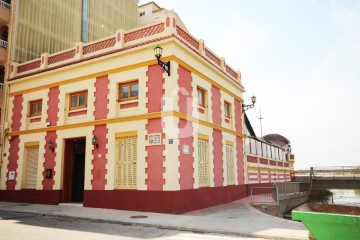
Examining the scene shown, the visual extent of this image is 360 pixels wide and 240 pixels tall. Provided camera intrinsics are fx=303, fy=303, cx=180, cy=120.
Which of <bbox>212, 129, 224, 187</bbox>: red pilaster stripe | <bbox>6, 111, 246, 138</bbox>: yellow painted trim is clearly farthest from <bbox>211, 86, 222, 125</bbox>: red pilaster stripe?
<bbox>212, 129, 224, 187</bbox>: red pilaster stripe

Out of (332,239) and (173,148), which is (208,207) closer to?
(173,148)

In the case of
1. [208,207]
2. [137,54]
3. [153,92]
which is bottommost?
[208,207]

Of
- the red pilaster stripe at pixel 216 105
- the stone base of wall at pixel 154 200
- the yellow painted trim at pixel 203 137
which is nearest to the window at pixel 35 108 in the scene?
the stone base of wall at pixel 154 200

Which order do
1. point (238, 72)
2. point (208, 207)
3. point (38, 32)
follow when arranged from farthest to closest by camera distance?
point (238, 72)
point (38, 32)
point (208, 207)

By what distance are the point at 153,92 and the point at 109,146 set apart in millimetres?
3370

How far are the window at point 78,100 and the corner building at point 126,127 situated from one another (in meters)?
0.05

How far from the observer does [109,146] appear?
14.3 m

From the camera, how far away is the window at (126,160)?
13.5 metres

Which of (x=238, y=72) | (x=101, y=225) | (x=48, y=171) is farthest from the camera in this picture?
(x=238, y=72)

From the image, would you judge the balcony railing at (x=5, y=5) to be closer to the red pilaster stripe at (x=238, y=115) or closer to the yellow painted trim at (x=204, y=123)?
the yellow painted trim at (x=204, y=123)

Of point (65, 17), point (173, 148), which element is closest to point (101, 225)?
point (173, 148)

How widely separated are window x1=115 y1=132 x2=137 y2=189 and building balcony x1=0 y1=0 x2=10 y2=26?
11.3m

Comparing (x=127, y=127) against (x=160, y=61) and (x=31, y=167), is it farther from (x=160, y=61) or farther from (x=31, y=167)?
(x=31, y=167)

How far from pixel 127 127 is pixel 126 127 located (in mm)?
55
